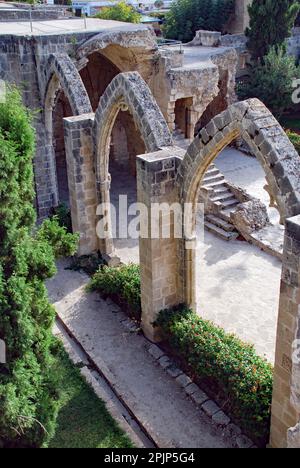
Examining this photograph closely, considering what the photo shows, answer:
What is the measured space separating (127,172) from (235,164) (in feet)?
13.6

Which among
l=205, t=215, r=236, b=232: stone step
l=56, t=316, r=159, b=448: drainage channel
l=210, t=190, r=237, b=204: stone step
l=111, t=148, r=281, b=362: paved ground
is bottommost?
l=56, t=316, r=159, b=448: drainage channel

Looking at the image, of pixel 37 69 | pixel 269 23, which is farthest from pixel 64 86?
pixel 269 23

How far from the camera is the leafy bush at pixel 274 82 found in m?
22.0

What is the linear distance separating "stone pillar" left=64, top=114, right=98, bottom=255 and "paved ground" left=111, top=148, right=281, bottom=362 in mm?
1125

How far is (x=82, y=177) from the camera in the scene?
12258mm

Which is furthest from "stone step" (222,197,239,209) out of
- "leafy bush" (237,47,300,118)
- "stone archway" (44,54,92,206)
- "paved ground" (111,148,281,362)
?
"leafy bush" (237,47,300,118)

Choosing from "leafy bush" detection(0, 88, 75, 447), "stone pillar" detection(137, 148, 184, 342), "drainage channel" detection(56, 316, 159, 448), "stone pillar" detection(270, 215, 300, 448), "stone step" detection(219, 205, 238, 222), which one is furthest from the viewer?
"stone step" detection(219, 205, 238, 222)

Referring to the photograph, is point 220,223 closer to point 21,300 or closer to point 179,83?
point 179,83

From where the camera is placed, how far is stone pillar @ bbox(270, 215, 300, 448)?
6.51 metres

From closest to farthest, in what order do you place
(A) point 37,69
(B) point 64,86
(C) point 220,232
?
1. (B) point 64,86
2. (A) point 37,69
3. (C) point 220,232

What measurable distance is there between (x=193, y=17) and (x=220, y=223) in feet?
56.0

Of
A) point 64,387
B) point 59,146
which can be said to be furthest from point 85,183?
point 59,146

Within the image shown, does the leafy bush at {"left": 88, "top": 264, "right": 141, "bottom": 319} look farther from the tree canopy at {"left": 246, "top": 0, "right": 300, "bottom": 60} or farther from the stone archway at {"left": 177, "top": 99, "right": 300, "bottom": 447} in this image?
the tree canopy at {"left": 246, "top": 0, "right": 300, "bottom": 60}

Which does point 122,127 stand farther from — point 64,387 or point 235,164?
point 64,387
